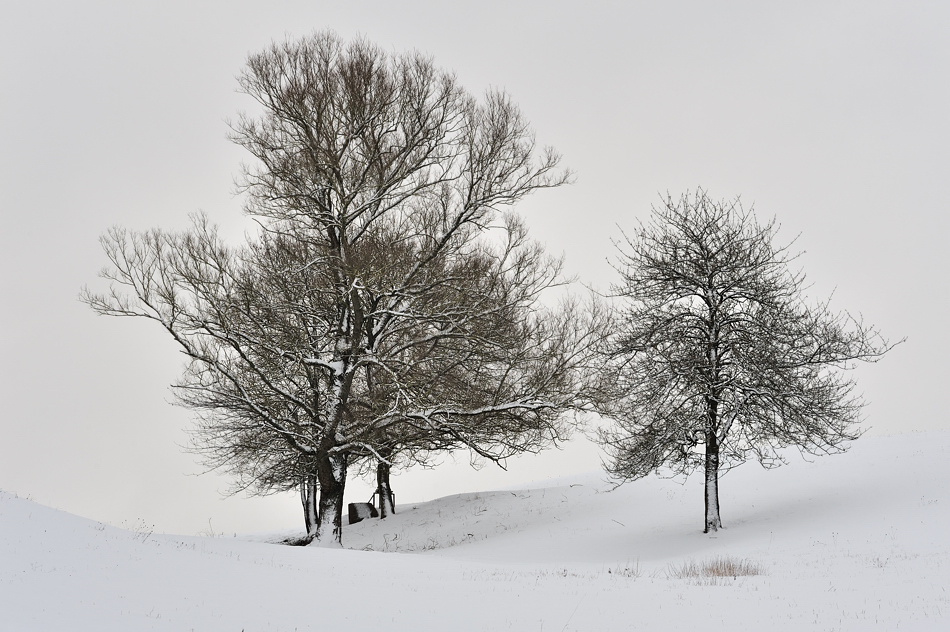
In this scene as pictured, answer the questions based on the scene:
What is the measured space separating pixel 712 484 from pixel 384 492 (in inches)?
460

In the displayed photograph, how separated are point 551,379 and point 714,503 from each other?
4.87 meters

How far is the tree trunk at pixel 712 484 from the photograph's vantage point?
17.5 metres

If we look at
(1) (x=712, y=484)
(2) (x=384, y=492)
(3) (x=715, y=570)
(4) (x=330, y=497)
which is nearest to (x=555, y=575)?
(3) (x=715, y=570)

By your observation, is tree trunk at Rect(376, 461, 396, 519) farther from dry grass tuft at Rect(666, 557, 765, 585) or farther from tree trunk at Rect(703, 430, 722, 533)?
dry grass tuft at Rect(666, 557, 765, 585)

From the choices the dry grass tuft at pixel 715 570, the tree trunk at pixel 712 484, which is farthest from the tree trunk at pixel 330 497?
the tree trunk at pixel 712 484

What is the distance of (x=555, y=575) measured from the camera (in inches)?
478

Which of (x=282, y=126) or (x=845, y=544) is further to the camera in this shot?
(x=282, y=126)

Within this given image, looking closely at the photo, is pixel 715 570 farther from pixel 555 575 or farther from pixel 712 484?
pixel 712 484

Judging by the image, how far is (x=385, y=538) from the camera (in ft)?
72.6

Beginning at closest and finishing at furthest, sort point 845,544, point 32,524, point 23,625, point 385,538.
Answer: point 23,625 → point 32,524 → point 845,544 → point 385,538

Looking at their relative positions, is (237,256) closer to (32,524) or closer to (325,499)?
(325,499)

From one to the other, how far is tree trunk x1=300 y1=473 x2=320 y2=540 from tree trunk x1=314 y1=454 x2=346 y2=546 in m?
2.86

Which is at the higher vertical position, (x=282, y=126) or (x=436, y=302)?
(x=282, y=126)

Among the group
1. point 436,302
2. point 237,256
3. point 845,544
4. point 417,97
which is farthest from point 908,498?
point 237,256
